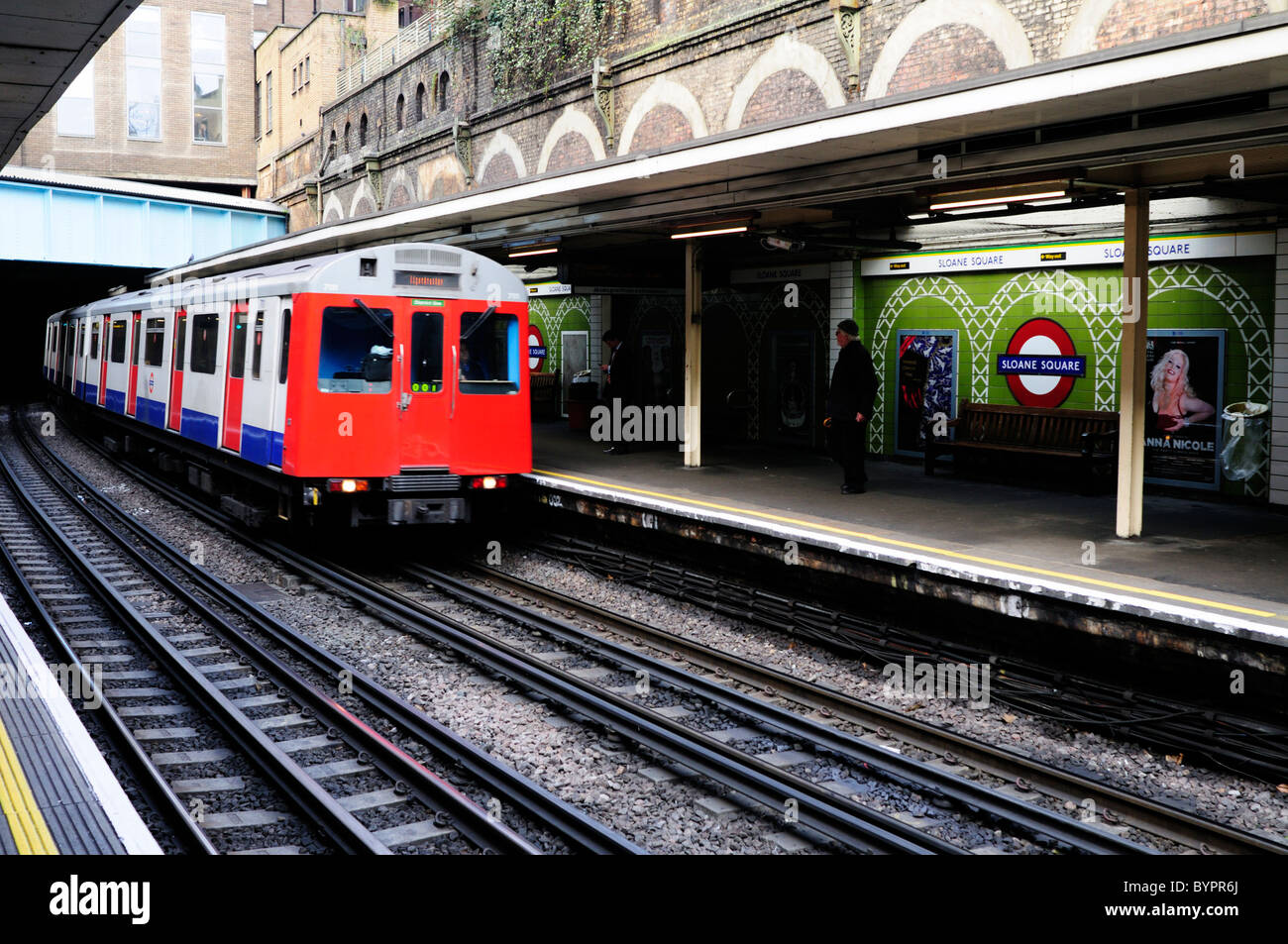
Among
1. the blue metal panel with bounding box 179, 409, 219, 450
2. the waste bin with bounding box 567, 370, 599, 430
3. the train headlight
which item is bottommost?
the train headlight

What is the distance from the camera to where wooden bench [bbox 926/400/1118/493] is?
38.8 ft

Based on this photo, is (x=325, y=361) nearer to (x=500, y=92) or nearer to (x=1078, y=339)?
(x=1078, y=339)

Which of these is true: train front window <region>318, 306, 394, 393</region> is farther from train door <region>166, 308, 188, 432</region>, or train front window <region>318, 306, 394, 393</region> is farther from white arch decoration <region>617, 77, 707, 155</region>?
white arch decoration <region>617, 77, 707, 155</region>

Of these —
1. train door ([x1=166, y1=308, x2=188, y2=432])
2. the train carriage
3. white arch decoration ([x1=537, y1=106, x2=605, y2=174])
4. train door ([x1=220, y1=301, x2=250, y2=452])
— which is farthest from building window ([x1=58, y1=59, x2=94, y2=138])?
the train carriage

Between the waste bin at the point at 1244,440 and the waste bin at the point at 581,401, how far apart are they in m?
11.3

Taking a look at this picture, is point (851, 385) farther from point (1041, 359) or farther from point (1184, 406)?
point (1184, 406)

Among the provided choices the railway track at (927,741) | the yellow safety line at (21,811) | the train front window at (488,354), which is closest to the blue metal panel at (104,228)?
the train front window at (488,354)

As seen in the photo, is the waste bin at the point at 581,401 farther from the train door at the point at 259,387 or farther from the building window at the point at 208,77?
the building window at the point at 208,77

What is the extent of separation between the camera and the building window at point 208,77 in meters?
53.2

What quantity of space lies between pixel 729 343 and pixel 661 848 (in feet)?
42.6

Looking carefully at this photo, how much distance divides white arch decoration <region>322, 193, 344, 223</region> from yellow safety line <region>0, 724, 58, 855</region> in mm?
34682

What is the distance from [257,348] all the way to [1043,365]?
8.59 m

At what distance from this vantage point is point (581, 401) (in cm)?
2036
